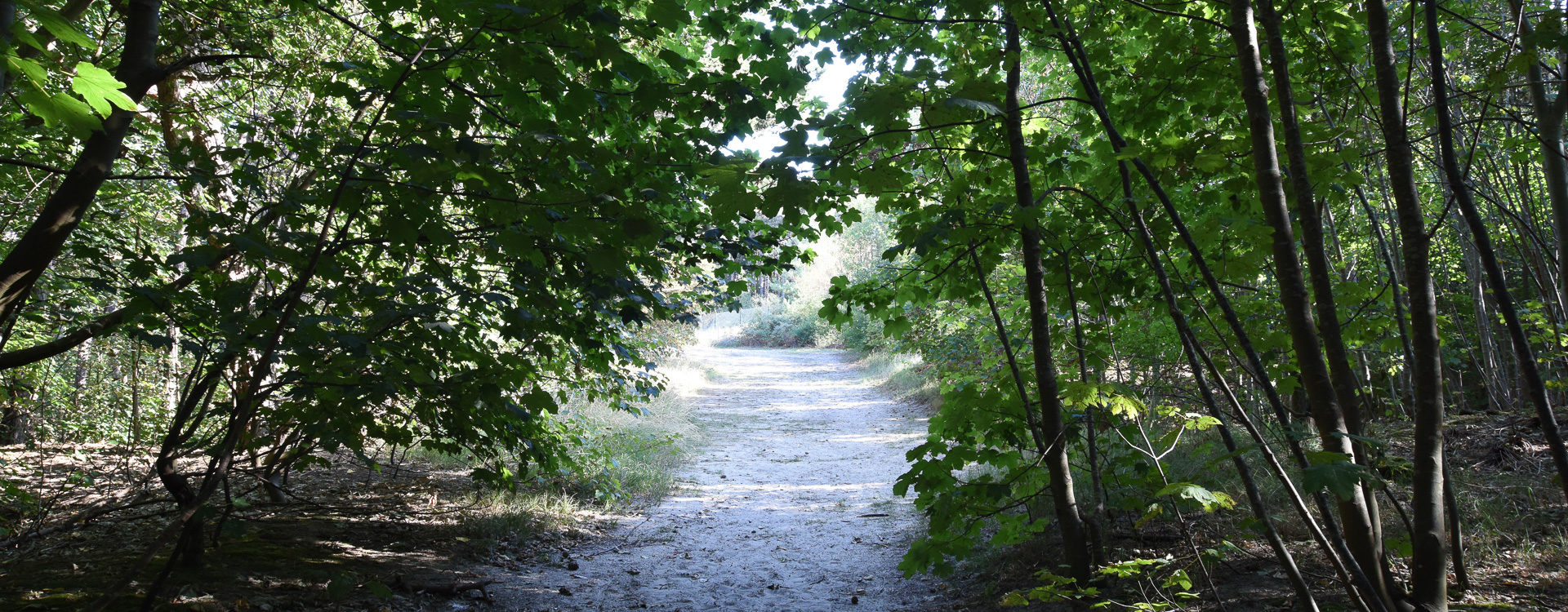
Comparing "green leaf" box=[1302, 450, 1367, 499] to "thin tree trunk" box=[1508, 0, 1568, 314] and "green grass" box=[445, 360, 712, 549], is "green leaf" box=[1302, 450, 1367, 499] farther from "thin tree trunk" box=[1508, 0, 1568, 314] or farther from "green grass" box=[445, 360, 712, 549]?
"green grass" box=[445, 360, 712, 549]

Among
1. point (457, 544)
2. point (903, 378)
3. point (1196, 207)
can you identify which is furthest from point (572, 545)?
point (903, 378)

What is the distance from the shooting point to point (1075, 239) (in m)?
3.38

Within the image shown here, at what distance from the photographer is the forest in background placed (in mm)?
2031

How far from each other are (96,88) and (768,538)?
18.2 ft

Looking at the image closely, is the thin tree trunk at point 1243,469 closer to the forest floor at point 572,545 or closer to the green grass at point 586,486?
the forest floor at point 572,545

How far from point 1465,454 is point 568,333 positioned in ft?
18.7

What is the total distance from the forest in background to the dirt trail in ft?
3.01

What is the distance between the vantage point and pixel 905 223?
371 cm

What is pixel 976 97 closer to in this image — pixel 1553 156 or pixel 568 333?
pixel 1553 156

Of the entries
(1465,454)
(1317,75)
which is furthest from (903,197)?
(1465,454)

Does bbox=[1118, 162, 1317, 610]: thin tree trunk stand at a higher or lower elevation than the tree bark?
lower

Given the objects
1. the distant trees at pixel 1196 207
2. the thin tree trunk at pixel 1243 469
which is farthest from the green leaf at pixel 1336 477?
the thin tree trunk at pixel 1243 469

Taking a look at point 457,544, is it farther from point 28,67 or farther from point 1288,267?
point 1288,267

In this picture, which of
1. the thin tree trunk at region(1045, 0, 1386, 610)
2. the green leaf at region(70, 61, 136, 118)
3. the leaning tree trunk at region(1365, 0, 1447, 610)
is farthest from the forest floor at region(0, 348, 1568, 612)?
the green leaf at region(70, 61, 136, 118)
